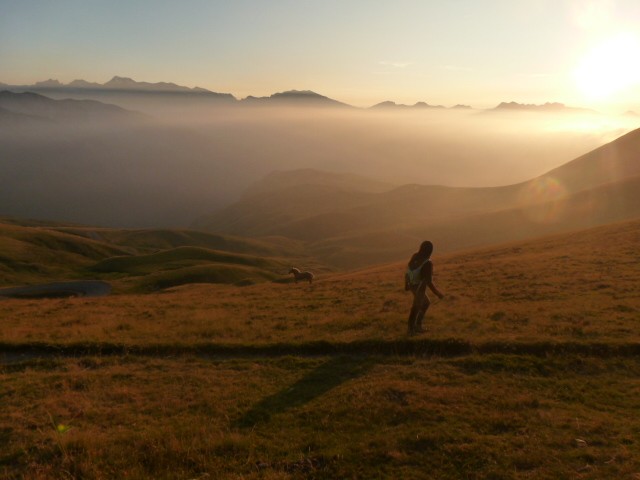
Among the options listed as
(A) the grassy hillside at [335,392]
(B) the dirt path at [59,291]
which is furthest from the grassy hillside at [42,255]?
(A) the grassy hillside at [335,392]

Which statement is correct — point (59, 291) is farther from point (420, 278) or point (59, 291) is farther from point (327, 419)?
point (327, 419)

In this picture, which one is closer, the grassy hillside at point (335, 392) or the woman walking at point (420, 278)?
the grassy hillside at point (335, 392)

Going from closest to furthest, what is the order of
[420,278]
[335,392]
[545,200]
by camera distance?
[335,392], [420,278], [545,200]

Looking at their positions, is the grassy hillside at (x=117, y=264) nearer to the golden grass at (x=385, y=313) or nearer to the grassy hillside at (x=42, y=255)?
the grassy hillside at (x=42, y=255)

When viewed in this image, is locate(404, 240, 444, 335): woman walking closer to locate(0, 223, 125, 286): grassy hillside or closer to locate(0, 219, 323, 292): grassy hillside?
locate(0, 219, 323, 292): grassy hillside

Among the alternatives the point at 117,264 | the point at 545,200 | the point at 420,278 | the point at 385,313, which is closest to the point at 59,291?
the point at 117,264

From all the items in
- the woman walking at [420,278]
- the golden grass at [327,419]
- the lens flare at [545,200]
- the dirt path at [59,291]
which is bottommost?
the dirt path at [59,291]

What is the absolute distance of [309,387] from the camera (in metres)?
13.2

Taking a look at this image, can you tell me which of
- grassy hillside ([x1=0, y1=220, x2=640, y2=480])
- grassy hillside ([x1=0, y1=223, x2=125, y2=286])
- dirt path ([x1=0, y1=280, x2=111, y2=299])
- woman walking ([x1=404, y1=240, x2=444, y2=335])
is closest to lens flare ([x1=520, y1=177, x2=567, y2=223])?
dirt path ([x1=0, y1=280, x2=111, y2=299])

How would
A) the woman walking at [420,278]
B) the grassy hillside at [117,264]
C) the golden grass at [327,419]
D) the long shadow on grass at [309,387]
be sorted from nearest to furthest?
the golden grass at [327,419] → the long shadow on grass at [309,387] → the woman walking at [420,278] → the grassy hillside at [117,264]

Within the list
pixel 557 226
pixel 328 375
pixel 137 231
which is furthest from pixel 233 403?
pixel 137 231

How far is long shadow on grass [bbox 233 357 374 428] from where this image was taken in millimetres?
11408

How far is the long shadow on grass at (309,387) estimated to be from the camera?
37.4 feet

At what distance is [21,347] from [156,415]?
9.82 m
